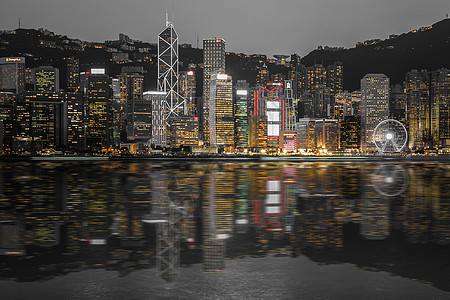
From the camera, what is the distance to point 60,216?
28766 millimetres

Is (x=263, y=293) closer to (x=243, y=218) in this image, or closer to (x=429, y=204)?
(x=243, y=218)

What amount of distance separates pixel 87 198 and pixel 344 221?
2394cm

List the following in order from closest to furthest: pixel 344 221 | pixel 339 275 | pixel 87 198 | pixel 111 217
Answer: pixel 339 275, pixel 344 221, pixel 111 217, pixel 87 198

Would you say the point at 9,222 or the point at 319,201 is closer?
the point at 9,222

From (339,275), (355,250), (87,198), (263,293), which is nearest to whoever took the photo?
(263,293)

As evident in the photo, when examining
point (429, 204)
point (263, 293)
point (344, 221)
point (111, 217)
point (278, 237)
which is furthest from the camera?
point (429, 204)

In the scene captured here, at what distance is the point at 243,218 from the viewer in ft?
90.1

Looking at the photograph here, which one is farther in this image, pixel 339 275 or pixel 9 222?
pixel 9 222

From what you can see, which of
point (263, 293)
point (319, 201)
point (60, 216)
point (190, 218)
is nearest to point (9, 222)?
point (60, 216)

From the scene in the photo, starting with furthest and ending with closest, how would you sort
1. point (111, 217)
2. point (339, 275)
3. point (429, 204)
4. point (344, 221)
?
point (429, 204) → point (111, 217) → point (344, 221) → point (339, 275)

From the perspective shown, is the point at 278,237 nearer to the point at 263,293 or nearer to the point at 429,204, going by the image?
the point at 263,293

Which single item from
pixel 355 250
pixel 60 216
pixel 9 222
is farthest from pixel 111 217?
pixel 355 250

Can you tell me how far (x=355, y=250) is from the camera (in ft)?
59.2

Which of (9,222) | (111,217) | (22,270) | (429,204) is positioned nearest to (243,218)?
(111,217)
